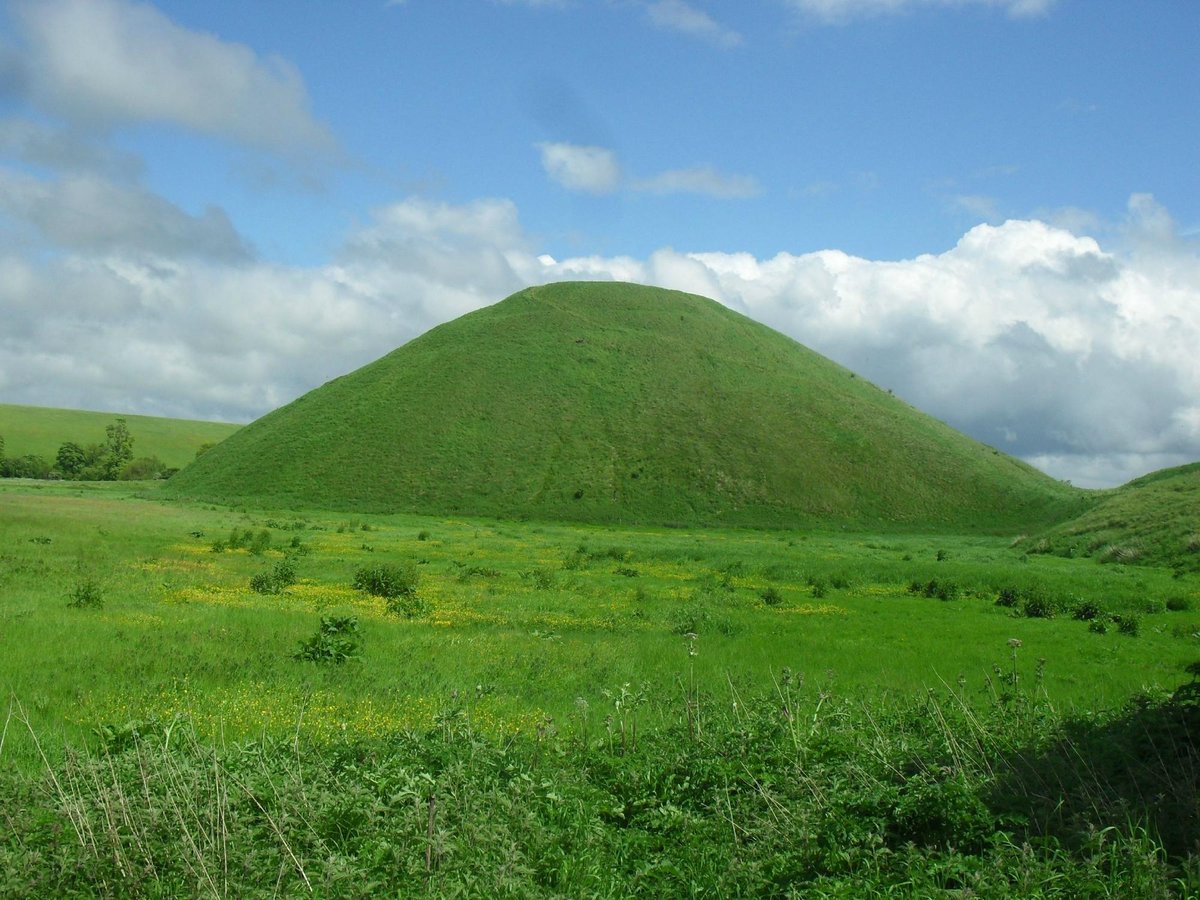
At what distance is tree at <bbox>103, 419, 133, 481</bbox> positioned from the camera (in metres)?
153

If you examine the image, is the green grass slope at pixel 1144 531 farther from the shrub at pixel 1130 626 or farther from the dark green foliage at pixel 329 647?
the dark green foliage at pixel 329 647

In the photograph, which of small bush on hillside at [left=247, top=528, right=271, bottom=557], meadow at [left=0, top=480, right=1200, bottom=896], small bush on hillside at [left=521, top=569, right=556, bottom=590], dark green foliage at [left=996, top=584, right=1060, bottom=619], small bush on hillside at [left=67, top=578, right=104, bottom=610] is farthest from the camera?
small bush on hillside at [left=247, top=528, right=271, bottom=557]

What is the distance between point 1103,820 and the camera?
7328mm

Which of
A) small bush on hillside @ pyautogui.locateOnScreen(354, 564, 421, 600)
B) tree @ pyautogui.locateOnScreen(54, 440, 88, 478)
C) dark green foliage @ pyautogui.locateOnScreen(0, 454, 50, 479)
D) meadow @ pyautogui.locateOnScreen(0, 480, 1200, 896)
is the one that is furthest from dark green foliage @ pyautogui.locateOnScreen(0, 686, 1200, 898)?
dark green foliage @ pyautogui.locateOnScreen(0, 454, 50, 479)

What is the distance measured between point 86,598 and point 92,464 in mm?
159007

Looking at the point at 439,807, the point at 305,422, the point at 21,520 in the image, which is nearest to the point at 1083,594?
the point at 439,807

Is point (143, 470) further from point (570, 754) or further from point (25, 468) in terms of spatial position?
point (570, 754)

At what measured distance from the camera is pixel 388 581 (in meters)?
25.6

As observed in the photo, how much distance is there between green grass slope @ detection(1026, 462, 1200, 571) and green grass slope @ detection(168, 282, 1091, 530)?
122 feet

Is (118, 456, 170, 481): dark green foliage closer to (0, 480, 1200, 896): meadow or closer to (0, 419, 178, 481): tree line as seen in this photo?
(0, 419, 178, 481): tree line

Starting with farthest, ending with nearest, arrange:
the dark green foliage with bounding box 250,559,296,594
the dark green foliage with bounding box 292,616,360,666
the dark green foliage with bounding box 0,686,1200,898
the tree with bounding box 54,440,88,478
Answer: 1. the tree with bounding box 54,440,88,478
2. the dark green foliage with bounding box 250,559,296,594
3. the dark green foliage with bounding box 292,616,360,666
4. the dark green foliage with bounding box 0,686,1200,898

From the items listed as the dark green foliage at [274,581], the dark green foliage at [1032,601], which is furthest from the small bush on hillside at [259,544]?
the dark green foliage at [1032,601]

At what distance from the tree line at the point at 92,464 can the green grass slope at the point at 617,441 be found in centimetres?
4565

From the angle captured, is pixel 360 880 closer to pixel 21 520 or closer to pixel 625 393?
pixel 21 520
